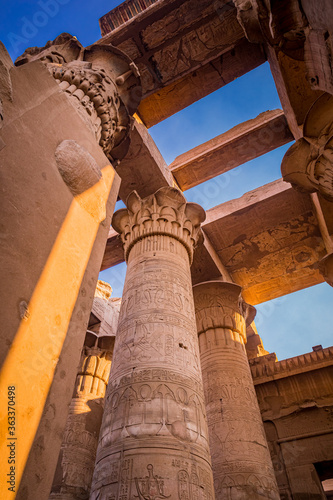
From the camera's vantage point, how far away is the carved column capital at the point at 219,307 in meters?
6.26

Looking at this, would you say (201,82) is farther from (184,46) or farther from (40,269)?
(40,269)

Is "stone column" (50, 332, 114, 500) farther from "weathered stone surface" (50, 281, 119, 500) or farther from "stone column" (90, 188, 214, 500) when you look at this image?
"stone column" (90, 188, 214, 500)

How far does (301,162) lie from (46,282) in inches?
149

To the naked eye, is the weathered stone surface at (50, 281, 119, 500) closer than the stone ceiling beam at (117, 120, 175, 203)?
Yes

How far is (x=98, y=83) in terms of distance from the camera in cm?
332

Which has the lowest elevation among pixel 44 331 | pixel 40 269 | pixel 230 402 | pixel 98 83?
pixel 44 331

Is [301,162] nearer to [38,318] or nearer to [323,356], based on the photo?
[38,318]

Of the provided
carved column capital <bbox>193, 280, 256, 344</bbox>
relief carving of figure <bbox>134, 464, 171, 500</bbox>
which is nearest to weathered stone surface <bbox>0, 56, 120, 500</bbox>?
relief carving of figure <bbox>134, 464, 171, 500</bbox>

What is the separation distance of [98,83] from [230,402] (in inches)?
183

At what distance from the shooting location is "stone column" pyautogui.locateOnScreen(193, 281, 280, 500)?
441 centimetres

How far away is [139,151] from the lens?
6270 millimetres

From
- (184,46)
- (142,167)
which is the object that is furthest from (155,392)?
(184,46)

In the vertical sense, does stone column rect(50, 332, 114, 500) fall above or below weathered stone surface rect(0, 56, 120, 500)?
above

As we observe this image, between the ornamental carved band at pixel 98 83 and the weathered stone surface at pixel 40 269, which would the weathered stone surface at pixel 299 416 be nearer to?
the ornamental carved band at pixel 98 83
